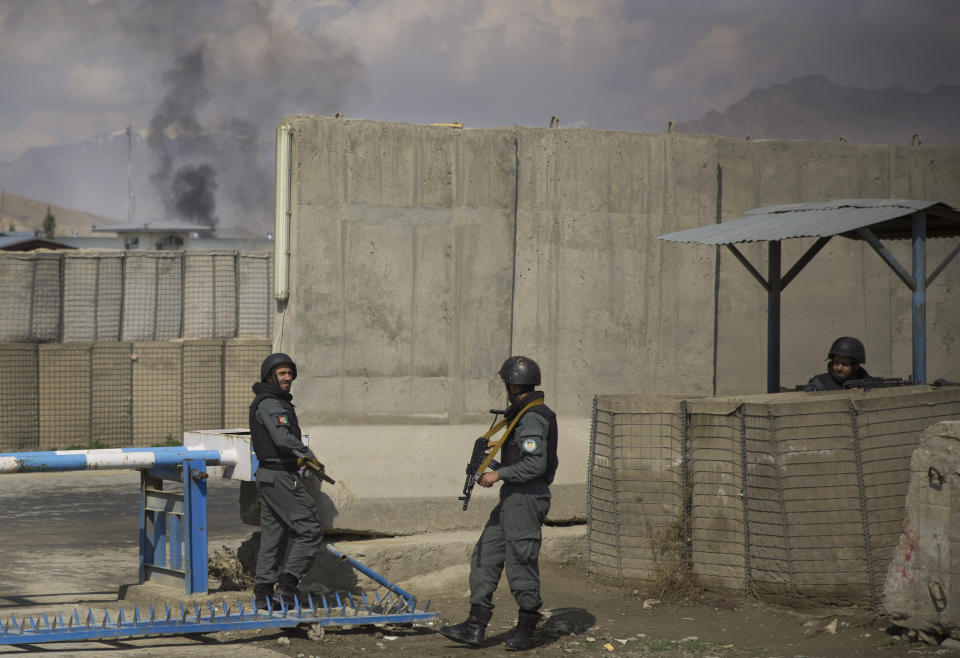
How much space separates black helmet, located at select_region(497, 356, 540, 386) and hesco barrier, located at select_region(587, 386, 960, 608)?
4.56 ft

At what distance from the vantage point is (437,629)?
7395 mm

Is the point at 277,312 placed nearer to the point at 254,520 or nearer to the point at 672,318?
the point at 254,520

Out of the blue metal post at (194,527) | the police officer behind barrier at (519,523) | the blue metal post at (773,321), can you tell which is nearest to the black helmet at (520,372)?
the police officer behind barrier at (519,523)

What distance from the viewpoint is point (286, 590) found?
7.29 meters

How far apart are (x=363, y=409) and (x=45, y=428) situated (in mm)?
8476

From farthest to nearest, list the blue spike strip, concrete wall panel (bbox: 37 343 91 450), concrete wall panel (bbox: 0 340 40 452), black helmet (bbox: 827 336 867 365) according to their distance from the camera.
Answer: concrete wall panel (bbox: 37 343 91 450) < concrete wall panel (bbox: 0 340 40 452) < black helmet (bbox: 827 336 867 365) < the blue spike strip

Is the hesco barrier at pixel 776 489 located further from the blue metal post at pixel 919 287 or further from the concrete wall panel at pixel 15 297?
the concrete wall panel at pixel 15 297

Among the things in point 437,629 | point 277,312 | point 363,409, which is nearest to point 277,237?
point 277,312

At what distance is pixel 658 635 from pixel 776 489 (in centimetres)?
128

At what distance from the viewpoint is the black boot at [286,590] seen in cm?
727

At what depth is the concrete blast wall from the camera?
356 inches

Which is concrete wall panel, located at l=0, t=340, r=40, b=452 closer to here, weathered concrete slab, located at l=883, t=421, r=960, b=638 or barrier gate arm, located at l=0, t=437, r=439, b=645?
barrier gate arm, located at l=0, t=437, r=439, b=645

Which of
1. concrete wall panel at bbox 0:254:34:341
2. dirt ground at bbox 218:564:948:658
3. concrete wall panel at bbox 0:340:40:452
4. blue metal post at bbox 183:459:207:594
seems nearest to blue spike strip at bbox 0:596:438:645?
dirt ground at bbox 218:564:948:658

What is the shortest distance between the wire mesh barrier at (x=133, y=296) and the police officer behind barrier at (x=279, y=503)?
977 cm
